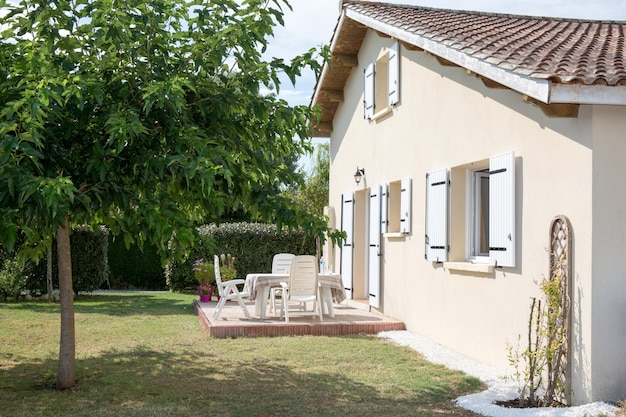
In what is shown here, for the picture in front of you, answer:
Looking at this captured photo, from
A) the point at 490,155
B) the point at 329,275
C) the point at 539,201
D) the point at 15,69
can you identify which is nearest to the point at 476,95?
the point at 490,155

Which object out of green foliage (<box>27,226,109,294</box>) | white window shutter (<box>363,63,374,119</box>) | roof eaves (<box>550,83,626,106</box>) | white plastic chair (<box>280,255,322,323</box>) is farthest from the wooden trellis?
green foliage (<box>27,226,109,294</box>)

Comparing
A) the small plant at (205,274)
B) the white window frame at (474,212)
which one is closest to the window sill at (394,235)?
the white window frame at (474,212)

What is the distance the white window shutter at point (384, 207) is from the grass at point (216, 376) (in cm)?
266

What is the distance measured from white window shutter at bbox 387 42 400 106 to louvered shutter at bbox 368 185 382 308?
5.31 feet

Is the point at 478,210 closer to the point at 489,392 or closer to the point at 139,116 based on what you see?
the point at 489,392

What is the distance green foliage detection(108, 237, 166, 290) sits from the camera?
22.5m

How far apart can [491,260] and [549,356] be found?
1821 mm

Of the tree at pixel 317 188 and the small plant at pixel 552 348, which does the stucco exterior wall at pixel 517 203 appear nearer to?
the small plant at pixel 552 348

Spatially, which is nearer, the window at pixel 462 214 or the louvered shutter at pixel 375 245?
the window at pixel 462 214

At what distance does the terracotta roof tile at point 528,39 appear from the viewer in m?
6.21

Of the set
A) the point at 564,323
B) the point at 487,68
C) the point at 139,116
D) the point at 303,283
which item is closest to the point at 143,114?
the point at 139,116

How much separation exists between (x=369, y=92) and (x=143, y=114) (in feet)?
24.1

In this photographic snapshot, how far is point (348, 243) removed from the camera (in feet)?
46.3

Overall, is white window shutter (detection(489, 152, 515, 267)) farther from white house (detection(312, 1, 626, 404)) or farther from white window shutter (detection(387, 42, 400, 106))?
white window shutter (detection(387, 42, 400, 106))
